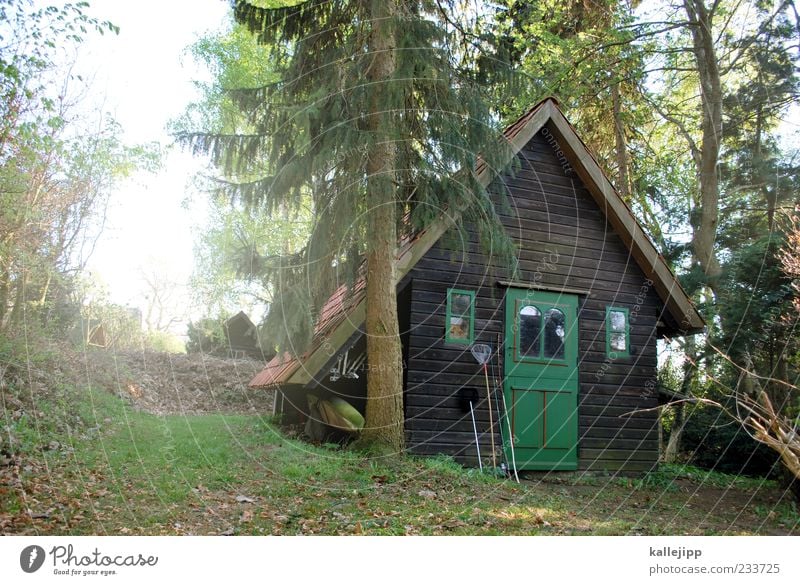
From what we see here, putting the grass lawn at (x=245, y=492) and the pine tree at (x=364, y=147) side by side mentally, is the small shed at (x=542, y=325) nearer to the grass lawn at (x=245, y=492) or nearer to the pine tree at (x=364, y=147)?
the pine tree at (x=364, y=147)

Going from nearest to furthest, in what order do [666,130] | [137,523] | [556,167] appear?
[137,523]
[556,167]
[666,130]

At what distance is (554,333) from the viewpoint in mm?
7523

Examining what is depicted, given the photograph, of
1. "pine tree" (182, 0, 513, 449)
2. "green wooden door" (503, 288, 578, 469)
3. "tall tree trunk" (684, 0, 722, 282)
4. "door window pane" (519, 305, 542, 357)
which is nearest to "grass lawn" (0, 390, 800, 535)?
"pine tree" (182, 0, 513, 449)

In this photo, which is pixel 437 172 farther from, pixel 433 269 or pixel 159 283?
pixel 159 283

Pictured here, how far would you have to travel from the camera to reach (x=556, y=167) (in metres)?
7.68

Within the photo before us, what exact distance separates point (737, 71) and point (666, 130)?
248cm

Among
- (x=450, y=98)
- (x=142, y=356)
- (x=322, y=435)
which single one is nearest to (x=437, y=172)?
(x=450, y=98)

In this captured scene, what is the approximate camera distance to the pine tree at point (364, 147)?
17.3 feet

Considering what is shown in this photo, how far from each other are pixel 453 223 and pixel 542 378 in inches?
90.4

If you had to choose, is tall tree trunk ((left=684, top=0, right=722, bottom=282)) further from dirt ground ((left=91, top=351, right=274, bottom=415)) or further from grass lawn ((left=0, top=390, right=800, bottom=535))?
dirt ground ((left=91, top=351, right=274, bottom=415))

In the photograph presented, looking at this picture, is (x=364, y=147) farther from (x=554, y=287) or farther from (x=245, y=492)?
(x=554, y=287)

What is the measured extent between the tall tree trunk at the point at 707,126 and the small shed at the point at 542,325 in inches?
22.5

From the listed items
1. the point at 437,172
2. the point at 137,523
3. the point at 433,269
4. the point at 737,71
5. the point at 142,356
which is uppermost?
the point at 737,71

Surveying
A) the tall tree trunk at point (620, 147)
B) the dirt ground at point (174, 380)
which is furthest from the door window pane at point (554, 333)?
the dirt ground at point (174, 380)
